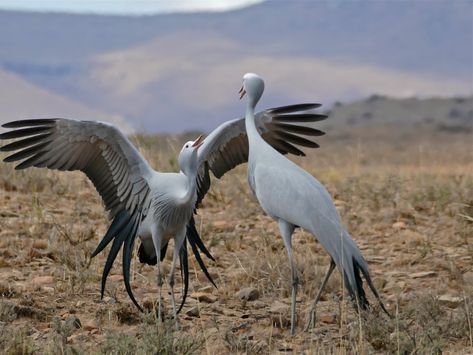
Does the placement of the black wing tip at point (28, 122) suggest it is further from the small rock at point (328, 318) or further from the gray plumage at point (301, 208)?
the small rock at point (328, 318)

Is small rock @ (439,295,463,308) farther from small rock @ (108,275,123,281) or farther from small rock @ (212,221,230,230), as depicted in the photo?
small rock @ (212,221,230,230)

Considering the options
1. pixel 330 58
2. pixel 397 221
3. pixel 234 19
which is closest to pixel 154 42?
pixel 234 19

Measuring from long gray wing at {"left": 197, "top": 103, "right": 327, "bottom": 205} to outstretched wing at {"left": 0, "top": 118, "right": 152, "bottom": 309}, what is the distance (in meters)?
0.66

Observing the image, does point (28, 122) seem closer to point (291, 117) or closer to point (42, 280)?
point (42, 280)

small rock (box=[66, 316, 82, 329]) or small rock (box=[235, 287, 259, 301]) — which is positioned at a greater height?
small rock (box=[235, 287, 259, 301])

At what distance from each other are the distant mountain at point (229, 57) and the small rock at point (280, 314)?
119 metres

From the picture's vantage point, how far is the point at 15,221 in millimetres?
9617

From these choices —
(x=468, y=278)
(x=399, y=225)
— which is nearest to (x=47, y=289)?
(x=468, y=278)

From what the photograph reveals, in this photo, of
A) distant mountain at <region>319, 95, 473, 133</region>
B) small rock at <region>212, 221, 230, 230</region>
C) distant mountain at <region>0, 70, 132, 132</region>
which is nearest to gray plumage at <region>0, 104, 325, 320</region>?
small rock at <region>212, 221, 230, 230</region>

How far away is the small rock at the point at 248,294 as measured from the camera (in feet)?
25.5

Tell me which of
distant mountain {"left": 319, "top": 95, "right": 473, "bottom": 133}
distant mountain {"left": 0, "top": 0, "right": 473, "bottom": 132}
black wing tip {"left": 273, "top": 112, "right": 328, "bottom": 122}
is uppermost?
distant mountain {"left": 0, "top": 0, "right": 473, "bottom": 132}

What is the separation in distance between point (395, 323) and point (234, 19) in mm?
189527

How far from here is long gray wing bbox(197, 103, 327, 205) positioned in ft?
27.0

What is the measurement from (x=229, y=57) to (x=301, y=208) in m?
151
